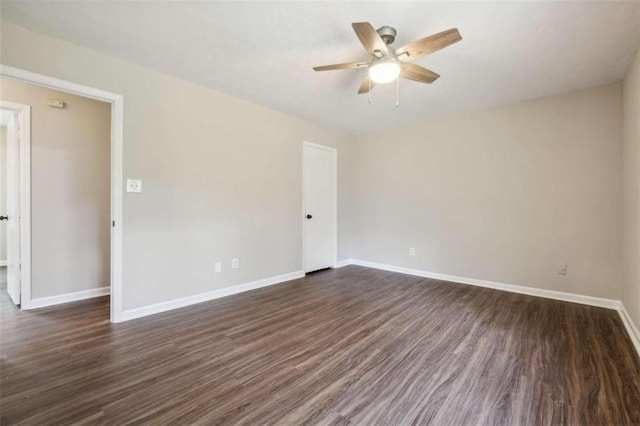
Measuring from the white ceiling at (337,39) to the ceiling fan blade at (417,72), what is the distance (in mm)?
215

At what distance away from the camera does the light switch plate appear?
8.75 ft

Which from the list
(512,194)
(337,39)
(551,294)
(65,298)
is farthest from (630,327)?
(65,298)

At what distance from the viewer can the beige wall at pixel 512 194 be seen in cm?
307

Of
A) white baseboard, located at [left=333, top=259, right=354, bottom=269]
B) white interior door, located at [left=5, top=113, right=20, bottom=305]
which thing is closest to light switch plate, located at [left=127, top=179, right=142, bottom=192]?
white interior door, located at [left=5, top=113, right=20, bottom=305]

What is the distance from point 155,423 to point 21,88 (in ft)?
11.8

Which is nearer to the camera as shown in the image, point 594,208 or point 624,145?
point 624,145

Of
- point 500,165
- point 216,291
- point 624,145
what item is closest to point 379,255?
point 500,165

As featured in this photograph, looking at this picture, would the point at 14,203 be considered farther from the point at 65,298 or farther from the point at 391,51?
the point at 391,51

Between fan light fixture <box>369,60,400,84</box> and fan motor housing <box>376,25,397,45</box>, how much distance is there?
21 centimetres

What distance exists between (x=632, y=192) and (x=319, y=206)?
3.61 metres

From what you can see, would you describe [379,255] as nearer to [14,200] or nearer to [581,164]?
[581,164]

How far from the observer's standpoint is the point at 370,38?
1.84m

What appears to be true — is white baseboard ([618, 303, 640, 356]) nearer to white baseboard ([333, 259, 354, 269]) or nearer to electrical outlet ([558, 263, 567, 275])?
electrical outlet ([558, 263, 567, 275])

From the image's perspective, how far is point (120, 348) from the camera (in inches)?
84.6
